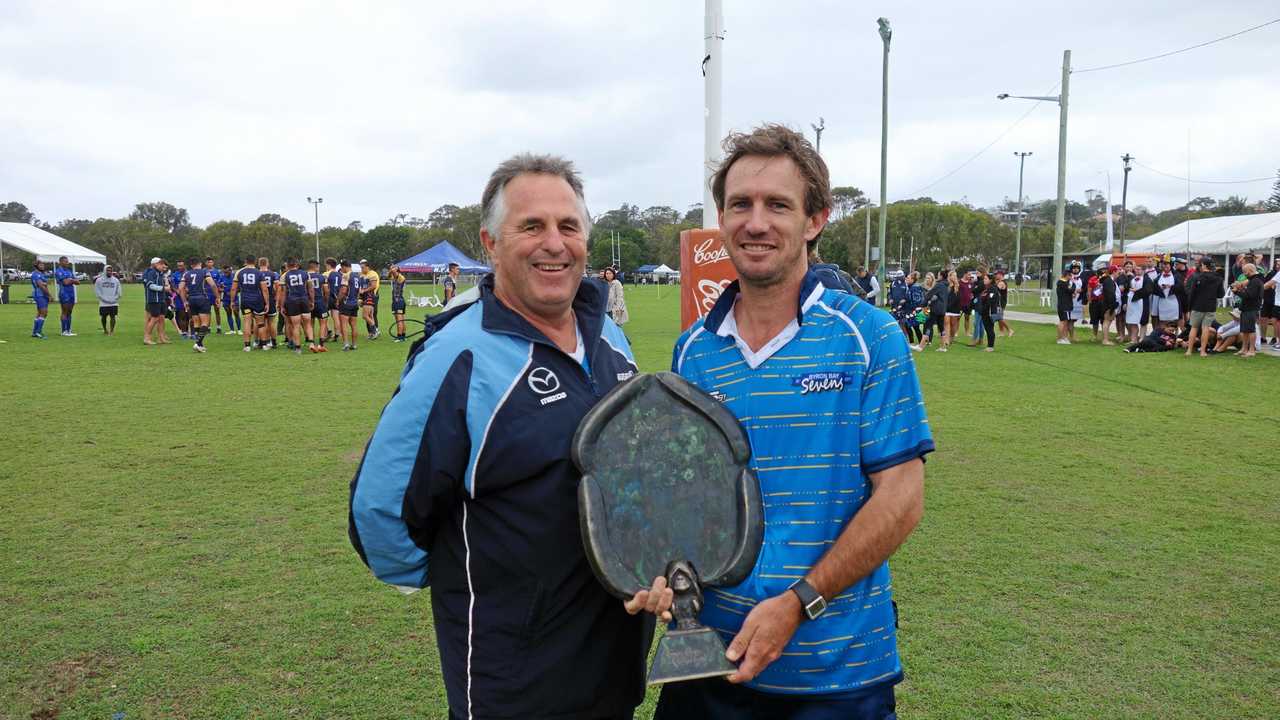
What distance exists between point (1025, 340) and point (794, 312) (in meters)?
21.4

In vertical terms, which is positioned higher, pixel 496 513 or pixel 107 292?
pixel 107 292

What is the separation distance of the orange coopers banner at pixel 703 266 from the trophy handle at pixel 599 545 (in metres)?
5.38

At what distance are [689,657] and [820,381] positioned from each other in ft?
2.30

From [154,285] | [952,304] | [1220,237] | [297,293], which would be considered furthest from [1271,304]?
[154,285]

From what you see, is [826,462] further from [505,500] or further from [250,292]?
[250,292]

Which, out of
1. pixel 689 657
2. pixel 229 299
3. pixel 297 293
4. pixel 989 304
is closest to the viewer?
pixel 689 657

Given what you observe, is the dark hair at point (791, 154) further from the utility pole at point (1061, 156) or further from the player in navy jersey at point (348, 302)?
the utility pole at point (1061, 156)

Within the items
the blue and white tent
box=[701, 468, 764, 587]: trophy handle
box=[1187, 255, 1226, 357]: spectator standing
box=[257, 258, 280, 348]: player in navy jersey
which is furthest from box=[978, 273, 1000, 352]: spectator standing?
the blue and white tent

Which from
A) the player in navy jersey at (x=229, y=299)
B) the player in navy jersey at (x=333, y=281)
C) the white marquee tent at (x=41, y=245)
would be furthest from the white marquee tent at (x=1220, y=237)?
the white marquee tent at (x=41, y=245)

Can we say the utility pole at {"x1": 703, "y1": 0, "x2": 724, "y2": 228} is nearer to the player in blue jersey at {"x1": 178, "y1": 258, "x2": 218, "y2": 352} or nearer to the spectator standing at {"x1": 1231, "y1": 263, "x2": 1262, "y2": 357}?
the spectator standing at {"x1": 1231, "y1": 263, "x2": 1262, "y2": 357}

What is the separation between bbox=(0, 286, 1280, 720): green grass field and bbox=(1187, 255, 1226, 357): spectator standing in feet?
20.6

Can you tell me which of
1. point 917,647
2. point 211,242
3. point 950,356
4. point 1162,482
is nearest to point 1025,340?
point 950,356

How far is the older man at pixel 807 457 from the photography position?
1979 millimetres

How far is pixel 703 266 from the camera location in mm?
7355
